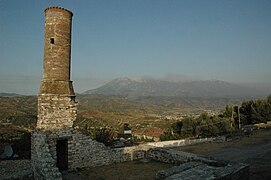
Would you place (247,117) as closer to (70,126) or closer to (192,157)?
(192,157)

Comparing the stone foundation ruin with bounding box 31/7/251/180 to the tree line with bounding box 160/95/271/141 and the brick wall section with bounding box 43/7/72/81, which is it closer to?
the brick wall section with bounding box 43/7/72/81

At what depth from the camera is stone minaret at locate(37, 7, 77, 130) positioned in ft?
37.5

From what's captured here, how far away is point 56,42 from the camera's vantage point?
1198cm

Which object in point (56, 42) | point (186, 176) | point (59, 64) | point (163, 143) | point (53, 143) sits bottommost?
point (163, 143)

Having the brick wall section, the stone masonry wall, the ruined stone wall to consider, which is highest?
the brick wall section

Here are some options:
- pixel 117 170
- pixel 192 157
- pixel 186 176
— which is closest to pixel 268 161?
pixel 192 157

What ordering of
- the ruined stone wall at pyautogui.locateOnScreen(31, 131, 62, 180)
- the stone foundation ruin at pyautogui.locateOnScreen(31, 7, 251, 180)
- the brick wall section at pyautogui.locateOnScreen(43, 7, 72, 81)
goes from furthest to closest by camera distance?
the brick wall section at pyautogui.locateOnScreen(43, 7, 72, 81) < the stone foundation ruin at pyautogui.locateOnScreen(31, 7, 251, 180) < the ruined stone wall at pyautogui.locateOnScreen(31, 131, 62, 180)

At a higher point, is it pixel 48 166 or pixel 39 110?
pixel 39 110

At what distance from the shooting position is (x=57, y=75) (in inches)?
468

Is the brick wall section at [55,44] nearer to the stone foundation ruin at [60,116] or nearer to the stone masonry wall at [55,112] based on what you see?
the stone foundation ruin at [60,116]

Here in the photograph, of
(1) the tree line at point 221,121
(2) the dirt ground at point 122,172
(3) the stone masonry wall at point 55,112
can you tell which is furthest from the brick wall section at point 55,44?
(1) the tree line at point 221,121

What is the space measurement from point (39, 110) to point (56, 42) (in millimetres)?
3254

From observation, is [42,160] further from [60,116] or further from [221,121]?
[221,121]

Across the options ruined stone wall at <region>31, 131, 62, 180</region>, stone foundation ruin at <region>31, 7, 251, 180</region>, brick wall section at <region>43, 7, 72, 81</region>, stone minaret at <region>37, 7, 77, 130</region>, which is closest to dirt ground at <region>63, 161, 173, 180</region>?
stone foundation ruin at <region>31, 7, 251, 180</region>
